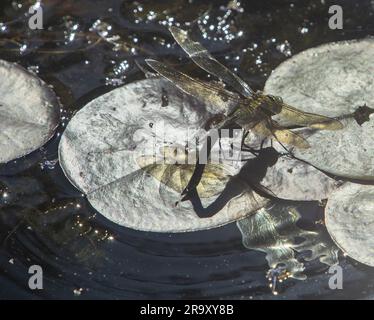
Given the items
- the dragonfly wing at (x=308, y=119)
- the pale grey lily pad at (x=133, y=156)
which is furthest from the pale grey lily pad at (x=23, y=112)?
the dragonfly wing at (x=308, y=119)

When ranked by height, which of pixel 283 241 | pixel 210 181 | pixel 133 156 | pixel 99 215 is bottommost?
pixel 283 241

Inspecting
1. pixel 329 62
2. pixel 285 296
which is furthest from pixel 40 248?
pixel 329 62

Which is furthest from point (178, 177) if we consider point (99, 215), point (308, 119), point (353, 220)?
point (353, 220)

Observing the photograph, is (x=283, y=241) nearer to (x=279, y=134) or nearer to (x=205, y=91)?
(x=279, y=134)

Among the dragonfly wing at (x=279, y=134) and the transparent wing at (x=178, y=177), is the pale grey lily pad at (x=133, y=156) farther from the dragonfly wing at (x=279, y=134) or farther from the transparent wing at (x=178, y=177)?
the dragonfly wing at (x=279, y=134)

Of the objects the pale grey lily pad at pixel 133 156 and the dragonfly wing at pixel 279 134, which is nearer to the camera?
the pale grey lily pad at pixel 133 156
